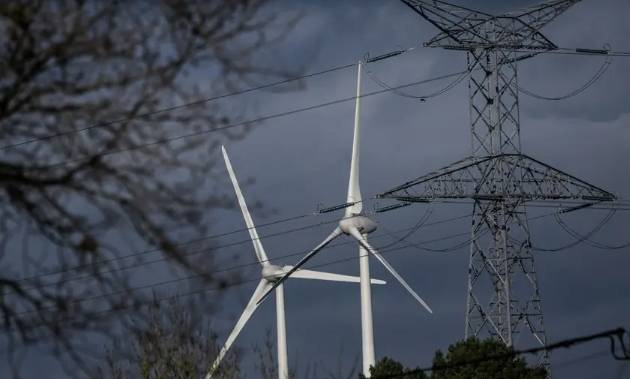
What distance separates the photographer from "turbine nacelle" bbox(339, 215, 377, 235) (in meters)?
59.1

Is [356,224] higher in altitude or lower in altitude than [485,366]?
higher

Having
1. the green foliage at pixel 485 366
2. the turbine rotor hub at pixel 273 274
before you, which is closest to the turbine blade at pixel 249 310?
the turbine rotor hub at pixel 273 274

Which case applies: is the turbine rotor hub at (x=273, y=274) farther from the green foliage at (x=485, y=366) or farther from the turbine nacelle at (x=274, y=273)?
the green foliage at (x=485, y=366)

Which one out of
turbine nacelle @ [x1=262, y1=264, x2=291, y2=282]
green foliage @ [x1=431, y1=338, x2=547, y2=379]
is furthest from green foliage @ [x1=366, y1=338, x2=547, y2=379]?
turbine nacelle @ [x1=262, y1=264, x2=291, y2=282]

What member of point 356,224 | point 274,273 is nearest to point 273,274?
point 274,273

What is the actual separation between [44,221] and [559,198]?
46383 mm

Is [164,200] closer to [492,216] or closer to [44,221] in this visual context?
[44,221]

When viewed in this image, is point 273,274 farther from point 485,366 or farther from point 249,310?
point 485,366

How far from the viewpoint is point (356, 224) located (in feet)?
194

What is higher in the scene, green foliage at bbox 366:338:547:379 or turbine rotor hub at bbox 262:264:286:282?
turbine rotor hub at bbox 262:264:286:282

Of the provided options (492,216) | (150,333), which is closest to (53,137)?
(150,333)

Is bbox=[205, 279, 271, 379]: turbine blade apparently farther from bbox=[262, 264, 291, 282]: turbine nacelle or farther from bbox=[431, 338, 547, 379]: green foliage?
bbox=[431, 338, 547, 379]: green foliage

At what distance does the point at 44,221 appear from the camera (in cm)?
1048

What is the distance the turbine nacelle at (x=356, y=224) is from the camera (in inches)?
2328
